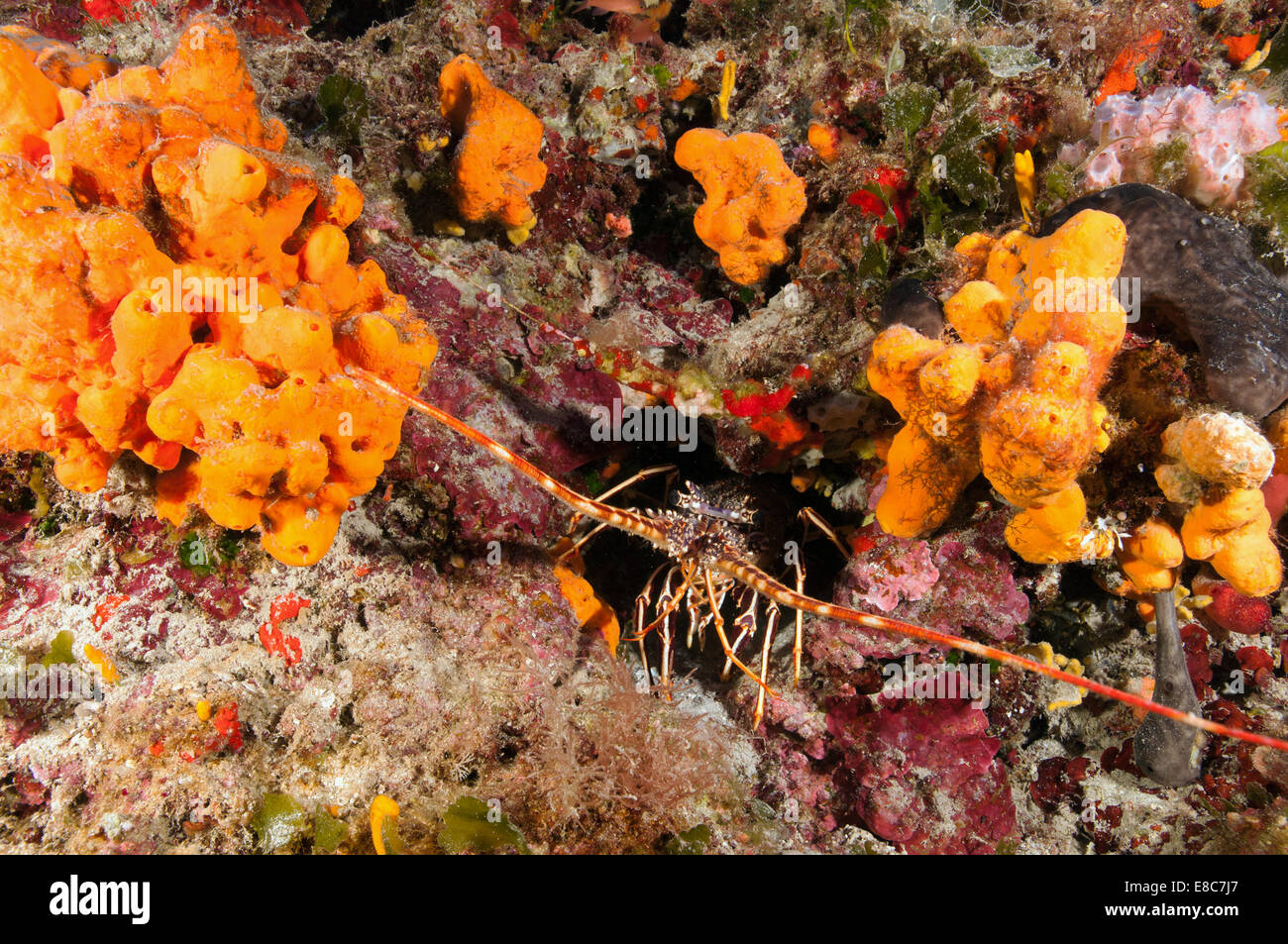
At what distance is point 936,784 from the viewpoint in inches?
122

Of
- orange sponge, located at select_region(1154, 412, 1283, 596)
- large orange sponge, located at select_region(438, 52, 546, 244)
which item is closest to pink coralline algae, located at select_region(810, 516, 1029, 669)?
orange sponge, located at select_region(1154, 412, 1283, 596)

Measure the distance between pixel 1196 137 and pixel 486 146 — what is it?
3573 mm

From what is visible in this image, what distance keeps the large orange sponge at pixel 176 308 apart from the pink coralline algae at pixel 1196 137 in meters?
3.41

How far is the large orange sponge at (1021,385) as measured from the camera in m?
1.84

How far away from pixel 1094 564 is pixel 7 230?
188 inches

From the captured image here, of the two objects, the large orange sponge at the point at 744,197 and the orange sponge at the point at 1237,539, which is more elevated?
the large orange sponge at the point at 744,197

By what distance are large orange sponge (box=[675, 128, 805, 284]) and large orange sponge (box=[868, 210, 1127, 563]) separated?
1408mm

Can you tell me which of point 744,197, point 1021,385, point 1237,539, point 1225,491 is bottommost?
point 1237,539

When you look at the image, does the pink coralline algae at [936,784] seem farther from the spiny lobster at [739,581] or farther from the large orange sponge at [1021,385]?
the large orange sponge at [1021,385]

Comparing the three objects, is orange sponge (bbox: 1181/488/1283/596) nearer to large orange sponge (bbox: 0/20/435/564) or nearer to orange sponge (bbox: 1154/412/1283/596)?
orange sponge (bbox: 1154/412/1283/596)

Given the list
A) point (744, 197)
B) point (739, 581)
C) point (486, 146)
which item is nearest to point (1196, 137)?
point (744, 197)

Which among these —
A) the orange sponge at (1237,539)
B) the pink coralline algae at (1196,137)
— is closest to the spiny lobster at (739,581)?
the orange sponge at (1237,539)

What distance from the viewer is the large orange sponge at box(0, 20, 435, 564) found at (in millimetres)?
1860

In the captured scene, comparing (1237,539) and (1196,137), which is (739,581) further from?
(1196,137)
